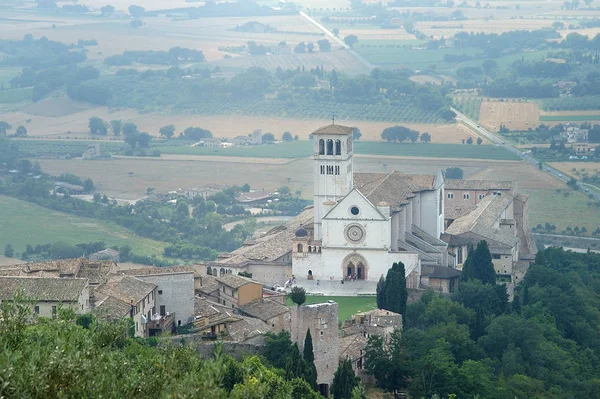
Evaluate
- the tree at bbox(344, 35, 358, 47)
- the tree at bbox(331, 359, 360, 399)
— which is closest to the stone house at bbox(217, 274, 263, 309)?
the tree at bbox(331, 359, 360, 399)

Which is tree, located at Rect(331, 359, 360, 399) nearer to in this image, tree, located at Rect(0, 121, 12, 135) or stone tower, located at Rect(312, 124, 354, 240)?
stone tower, located at Rect(312, 124, 354, 240)

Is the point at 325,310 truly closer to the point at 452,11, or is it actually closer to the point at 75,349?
the point at 75,349

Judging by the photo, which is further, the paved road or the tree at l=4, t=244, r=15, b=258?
the paved road

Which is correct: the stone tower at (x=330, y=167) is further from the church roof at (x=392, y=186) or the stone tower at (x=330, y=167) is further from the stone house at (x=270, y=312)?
the stone house at (x=270, y=312)

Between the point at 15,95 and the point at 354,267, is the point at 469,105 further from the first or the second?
the point at 354,267

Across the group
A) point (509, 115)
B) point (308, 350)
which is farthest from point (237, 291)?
point (509, 115)

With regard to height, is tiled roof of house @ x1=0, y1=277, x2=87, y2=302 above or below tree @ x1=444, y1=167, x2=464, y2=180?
above
